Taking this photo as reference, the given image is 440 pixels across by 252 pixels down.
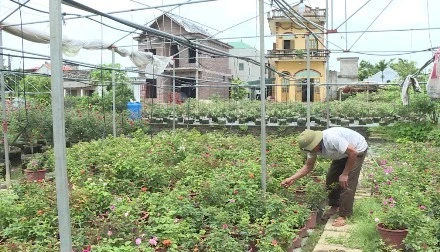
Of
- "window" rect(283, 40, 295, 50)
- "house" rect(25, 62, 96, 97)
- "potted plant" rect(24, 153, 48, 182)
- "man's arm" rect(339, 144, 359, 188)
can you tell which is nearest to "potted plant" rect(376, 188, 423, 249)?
"man's arm" rect(339, 144, 359, 188)

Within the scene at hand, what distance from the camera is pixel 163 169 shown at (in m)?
5.48

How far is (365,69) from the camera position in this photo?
132ft

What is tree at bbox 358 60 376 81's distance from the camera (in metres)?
37.9

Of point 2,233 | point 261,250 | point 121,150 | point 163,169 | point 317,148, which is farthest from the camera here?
point 121,150

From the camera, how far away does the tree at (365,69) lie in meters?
37.9

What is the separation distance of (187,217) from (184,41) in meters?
2.26

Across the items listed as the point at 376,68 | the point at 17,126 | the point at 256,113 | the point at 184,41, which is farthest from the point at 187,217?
the point at 376,68

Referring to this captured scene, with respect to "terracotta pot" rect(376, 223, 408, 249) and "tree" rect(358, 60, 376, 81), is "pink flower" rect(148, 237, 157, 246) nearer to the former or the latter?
"terracotta pot" rect(376, 223, 408, 249)

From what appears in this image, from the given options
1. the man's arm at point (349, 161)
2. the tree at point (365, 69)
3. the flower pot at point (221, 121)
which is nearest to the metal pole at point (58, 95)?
the man's arm at point (349, 161)

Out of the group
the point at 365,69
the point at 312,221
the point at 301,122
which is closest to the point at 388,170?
the point at 312,221

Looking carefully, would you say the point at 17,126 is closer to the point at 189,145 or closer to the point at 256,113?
the point at 189,145

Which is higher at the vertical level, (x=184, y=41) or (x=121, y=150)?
(x=184, y=41)

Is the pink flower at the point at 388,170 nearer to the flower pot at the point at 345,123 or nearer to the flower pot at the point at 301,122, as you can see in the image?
the flower pot at the point at 345,123

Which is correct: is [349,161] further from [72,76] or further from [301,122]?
[72,76]
